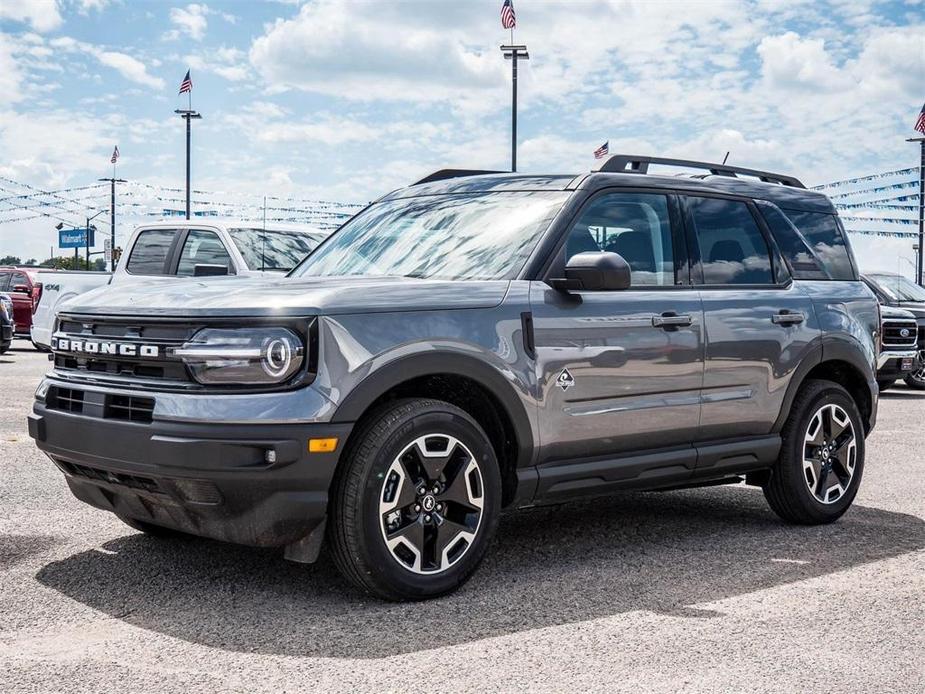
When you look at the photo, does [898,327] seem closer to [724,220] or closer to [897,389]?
[897,389]

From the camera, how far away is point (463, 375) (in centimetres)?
480

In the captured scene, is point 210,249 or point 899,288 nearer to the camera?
point 210,249

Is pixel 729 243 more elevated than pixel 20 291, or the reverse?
pixel 729 243

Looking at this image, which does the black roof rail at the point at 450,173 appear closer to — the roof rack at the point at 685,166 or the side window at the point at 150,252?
the roof rack at the point at 685,166

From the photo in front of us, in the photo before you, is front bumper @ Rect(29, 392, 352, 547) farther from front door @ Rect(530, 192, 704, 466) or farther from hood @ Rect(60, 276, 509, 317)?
front door @ Rect(530, 192, 704, 466)

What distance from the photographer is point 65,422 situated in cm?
480

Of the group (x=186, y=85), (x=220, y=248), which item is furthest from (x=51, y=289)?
(x=186, y=85)

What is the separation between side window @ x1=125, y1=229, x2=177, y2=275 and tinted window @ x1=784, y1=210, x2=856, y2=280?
312 inches

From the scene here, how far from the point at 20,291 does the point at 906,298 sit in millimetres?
16745

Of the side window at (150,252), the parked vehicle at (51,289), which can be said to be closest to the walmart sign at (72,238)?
the parked vehicle at (51,289)

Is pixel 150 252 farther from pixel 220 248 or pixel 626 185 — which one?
pixel 626 185

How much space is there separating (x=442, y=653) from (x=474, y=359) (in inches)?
49.9

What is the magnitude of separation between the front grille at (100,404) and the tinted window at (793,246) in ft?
12.0

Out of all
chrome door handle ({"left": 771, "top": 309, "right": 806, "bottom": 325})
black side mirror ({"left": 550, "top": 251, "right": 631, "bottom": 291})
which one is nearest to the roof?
black side mirror ({"left": 550, "top": 251, "right": 631, "bottom": 291})
